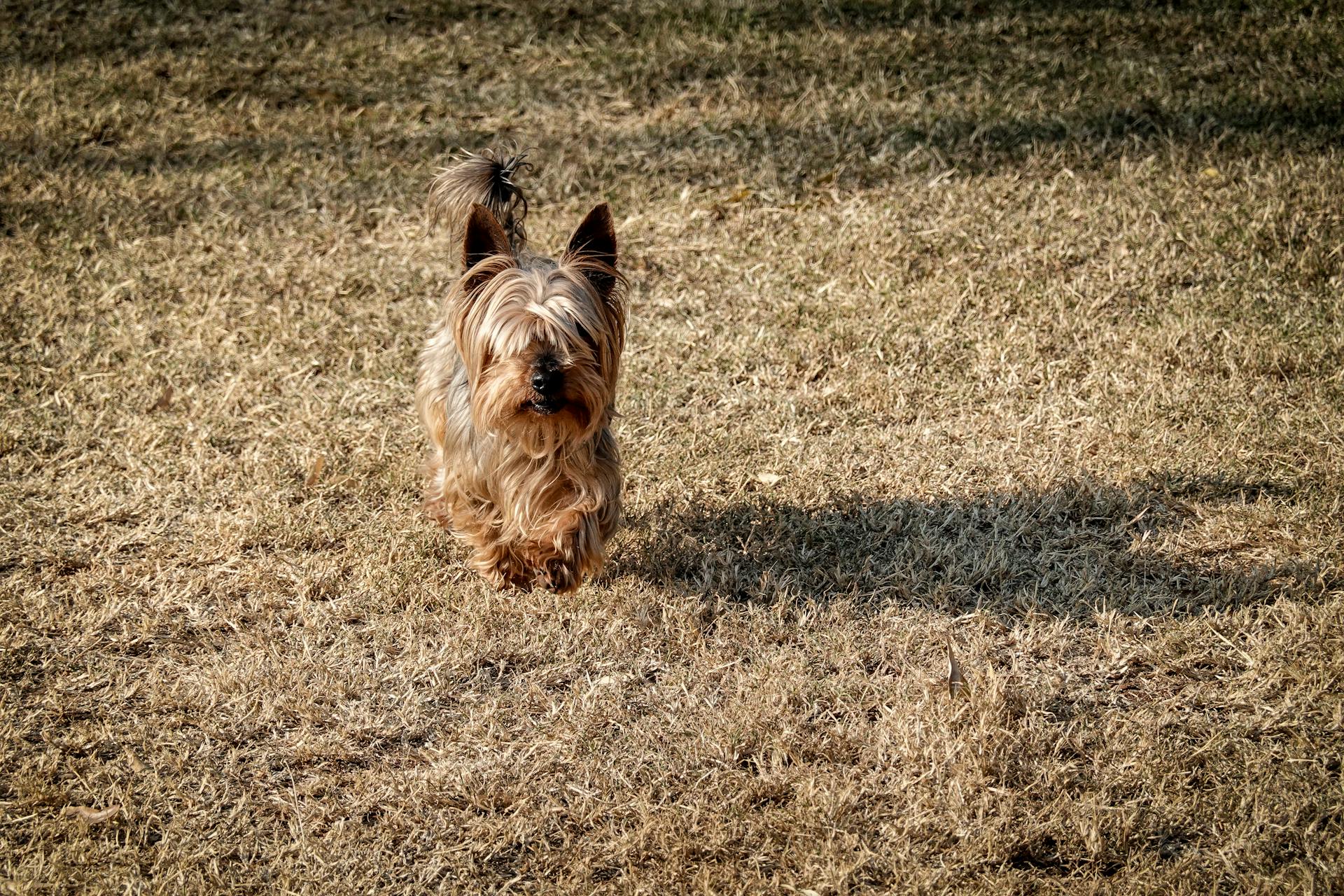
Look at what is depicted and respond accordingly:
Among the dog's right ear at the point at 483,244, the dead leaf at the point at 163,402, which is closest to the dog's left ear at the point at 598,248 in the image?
the dog's right ear at the point at 483,244

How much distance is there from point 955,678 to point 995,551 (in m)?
0.83

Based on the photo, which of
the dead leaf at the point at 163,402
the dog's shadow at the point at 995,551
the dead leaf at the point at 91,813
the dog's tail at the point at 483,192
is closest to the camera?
the dead leaf at the point at 91,813

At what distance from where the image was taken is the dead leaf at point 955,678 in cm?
410

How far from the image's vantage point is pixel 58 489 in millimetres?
5199

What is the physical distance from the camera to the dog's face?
4.14 m

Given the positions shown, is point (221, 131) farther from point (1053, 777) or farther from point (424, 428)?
point (1053, 777)

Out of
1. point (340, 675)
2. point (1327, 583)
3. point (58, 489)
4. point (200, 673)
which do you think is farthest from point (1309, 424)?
point (58, 489)

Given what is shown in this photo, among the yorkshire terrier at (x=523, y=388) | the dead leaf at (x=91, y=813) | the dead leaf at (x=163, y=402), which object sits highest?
the yorkshire terrier at (x=523, y=388)

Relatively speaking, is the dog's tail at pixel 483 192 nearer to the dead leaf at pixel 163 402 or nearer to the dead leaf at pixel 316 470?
the dead leaf at pixel 316 470

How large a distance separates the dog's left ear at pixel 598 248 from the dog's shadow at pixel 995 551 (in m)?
1.12

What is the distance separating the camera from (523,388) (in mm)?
4117

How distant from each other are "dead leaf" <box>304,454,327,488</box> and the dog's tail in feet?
4.11

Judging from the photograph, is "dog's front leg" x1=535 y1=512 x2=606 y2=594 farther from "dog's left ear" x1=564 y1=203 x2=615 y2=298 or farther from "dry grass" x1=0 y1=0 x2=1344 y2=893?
"dog's left ear" x1=564 y1=203 x2=615 y2=298

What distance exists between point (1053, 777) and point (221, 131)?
23.0 ft
